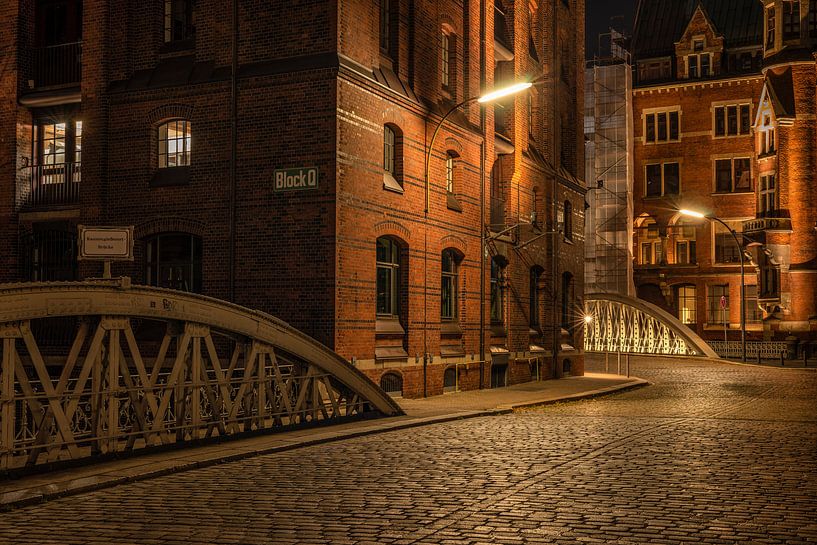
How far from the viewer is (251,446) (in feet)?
43.2

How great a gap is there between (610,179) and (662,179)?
3.70 meters

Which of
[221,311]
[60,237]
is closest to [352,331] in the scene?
[221,311]

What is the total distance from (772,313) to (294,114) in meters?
36.0

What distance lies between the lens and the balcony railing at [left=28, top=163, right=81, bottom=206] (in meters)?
22.7

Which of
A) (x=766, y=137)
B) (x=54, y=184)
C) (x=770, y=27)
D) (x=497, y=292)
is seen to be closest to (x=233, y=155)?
(x=54, y=184)

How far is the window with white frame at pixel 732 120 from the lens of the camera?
2244 inches

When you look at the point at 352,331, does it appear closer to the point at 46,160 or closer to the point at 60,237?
the point at 60,237

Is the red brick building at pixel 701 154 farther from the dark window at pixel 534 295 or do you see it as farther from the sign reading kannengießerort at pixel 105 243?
the sign reading kannengießerort at pixel 105 243

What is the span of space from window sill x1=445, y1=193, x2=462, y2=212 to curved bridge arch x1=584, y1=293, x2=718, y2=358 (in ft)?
73.7

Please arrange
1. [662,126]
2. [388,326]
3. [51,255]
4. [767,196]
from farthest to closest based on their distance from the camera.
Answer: [662,126] < [767,196] < [51,255] < [388,326]

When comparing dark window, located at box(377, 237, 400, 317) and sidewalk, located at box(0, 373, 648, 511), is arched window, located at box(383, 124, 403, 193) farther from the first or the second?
sidewalk, located at box(0, 373, 648, 511)

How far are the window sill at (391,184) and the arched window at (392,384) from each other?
4.06 m

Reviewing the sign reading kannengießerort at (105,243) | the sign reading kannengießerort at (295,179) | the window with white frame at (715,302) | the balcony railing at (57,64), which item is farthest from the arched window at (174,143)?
the window with white frame at (715,302)

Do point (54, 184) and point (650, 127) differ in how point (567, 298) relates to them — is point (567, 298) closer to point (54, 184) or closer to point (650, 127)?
point (54, 184)
